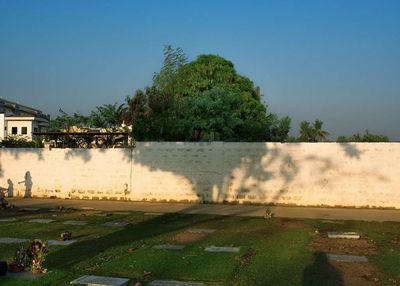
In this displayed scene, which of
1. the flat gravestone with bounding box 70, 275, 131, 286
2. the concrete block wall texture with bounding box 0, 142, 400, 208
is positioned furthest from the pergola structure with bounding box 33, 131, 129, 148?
the flat gravestone with bounding box 70, 275, 131, 286

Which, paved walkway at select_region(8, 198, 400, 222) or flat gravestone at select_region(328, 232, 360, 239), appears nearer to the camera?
flat gravestone at select_region(328, 232, 360, 239)

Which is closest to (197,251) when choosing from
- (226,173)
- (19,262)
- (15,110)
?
(19,262)

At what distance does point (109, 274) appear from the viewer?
21.7ft

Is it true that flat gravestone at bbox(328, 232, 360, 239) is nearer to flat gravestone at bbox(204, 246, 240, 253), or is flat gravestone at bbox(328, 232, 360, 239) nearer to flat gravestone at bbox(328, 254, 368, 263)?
flat gravestone at bbox(328, 254, 368, 263)

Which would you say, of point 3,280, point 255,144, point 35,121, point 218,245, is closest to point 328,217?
point 255,144

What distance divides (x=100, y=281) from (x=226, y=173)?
33.3 feet

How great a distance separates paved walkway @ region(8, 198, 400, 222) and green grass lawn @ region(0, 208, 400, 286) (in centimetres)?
130

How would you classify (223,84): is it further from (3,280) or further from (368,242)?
(3,280)

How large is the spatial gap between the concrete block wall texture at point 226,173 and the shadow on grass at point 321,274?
795 centimetres

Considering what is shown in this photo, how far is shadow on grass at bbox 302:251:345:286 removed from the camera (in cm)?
631

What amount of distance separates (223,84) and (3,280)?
85.5 feet

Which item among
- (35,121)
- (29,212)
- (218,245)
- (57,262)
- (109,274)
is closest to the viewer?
(109,274)

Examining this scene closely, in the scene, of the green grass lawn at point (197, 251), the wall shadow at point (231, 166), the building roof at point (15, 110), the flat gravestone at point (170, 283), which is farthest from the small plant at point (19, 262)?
the building roof at point (15, 110)

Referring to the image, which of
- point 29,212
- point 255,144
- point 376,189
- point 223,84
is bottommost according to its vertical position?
point 29,212
